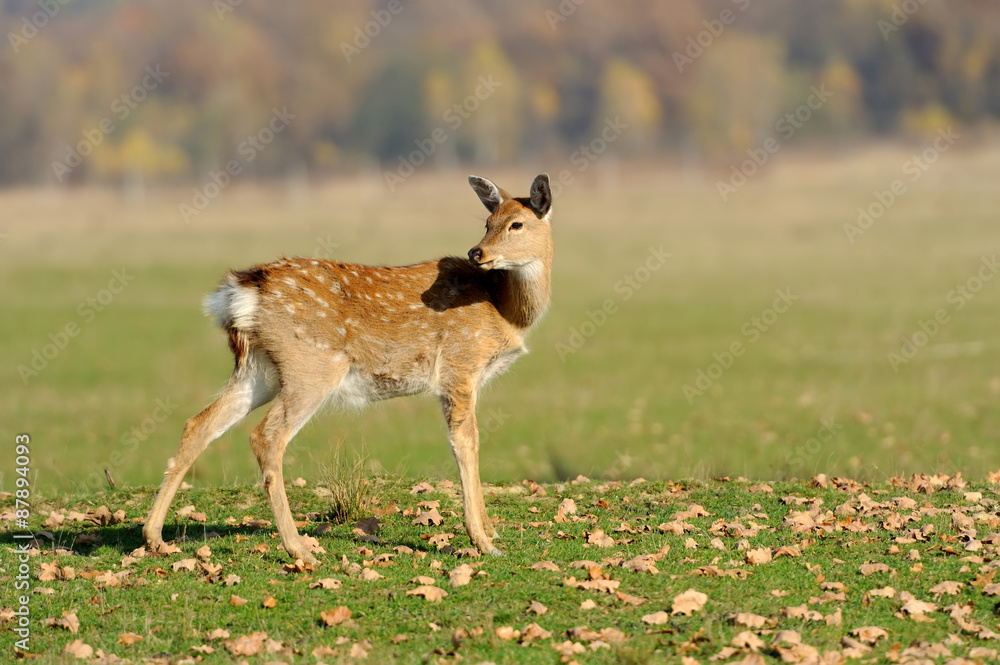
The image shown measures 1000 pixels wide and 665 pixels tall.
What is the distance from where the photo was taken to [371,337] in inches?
344

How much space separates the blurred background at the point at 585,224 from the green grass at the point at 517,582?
5.02ft

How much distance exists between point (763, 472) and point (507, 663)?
9.08m

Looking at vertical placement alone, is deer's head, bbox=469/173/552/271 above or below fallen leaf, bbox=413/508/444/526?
above

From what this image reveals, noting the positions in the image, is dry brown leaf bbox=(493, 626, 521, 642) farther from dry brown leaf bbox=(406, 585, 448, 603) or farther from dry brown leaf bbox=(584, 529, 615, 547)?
dry brown leaf bbox=(584, 529, 615, 547)

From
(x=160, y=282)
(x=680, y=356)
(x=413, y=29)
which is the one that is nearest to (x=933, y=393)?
(x=680, y=356)

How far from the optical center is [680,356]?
25.3 meters

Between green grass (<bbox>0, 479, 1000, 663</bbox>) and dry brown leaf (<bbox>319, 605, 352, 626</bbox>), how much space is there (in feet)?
0.14

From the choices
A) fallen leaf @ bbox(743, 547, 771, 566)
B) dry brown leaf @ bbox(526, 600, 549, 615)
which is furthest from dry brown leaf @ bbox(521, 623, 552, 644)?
fallen leaf @ bbox(743, 547, 771, 566)

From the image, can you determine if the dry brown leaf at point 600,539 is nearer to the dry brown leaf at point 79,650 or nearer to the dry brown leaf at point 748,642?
the dry brown leaf at point 748,642

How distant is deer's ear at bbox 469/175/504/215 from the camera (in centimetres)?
951

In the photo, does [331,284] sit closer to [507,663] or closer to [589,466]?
[507,663]

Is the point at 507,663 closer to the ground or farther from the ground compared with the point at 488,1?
closer to the ground

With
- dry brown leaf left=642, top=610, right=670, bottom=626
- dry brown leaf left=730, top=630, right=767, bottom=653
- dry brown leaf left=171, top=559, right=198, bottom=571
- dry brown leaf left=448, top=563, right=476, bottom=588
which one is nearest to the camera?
dry brown leaf left=730, top=630, right=767, bottom=653

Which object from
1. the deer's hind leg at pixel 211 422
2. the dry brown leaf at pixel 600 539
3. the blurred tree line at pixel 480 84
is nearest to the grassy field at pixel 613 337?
the deer's hind leg at pixel 211 422
